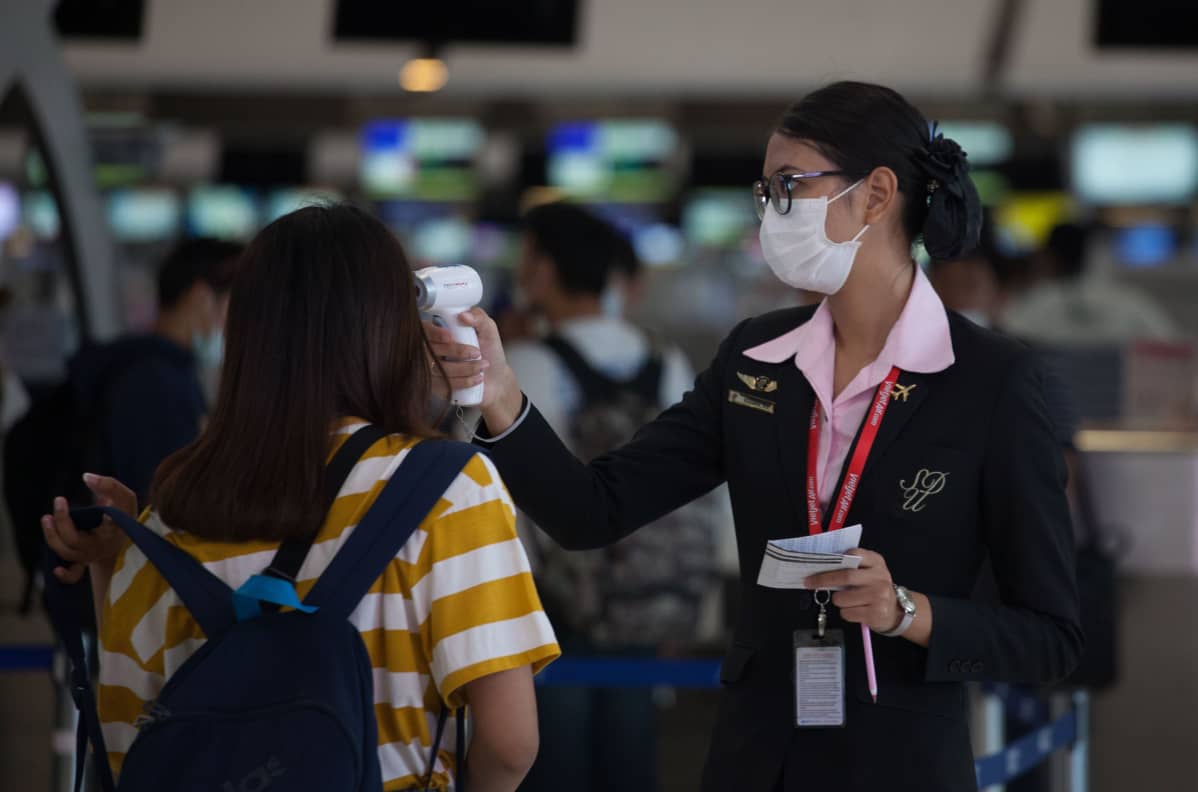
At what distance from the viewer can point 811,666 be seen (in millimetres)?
2143

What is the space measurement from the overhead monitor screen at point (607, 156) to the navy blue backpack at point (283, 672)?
488 inches

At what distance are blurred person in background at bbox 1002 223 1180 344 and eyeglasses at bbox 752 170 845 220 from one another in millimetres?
5693

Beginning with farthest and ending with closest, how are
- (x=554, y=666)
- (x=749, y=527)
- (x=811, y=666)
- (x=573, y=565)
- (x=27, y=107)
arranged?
(x=27, y=107) → (x=573, y=565) → (x=554, y=666) → (x=749, y=527) → (x=811, y=666)

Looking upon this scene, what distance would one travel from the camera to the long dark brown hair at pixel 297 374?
1834mm

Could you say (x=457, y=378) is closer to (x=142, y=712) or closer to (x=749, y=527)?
(x=749, y=527)

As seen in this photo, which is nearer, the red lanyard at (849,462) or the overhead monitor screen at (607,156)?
the red lanyard at (849,462)

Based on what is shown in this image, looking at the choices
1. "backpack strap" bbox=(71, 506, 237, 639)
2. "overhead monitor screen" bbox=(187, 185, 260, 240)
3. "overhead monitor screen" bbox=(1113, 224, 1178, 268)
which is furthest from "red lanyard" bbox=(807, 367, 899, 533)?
"overhead monitor screen" bbox=(187, 185, 260, 240)

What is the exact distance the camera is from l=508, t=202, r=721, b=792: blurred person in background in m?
4.23

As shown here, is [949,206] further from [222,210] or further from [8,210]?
[222,210]

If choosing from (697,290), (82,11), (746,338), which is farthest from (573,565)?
(697,290)

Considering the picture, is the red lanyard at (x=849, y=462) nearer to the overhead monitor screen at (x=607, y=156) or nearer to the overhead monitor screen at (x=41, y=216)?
the overhead monitor screen at (x=41, y=216)

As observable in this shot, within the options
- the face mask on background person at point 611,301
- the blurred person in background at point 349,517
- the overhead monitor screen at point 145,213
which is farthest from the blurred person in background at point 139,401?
the overhead monitor screen at point 145,213

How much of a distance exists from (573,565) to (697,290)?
12.9 meters

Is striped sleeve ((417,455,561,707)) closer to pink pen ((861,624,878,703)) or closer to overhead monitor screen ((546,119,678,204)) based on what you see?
pink pen ((861,624,878,703))
